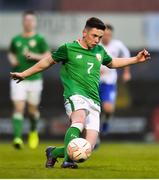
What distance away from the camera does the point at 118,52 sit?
1891cm

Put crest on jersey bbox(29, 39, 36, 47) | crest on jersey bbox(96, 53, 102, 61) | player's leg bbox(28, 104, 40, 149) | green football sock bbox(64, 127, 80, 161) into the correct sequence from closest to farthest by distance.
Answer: green football sock bbox(64, 127, 80, 161), crest on jersey bbox(96, 53, 102, 61), crest on jersey bbox(29, 39, 36, 47), player's leg bbox(28, 104, 40, 149)

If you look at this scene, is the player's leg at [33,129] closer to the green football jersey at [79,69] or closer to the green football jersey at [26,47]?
the green football jersey at [26,47]

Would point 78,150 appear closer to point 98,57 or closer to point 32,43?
point 98,57

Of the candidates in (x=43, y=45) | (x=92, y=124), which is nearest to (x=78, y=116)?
(x=92, y=124)

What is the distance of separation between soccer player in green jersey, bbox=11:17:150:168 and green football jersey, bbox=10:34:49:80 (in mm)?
7029

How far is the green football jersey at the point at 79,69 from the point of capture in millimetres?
11766

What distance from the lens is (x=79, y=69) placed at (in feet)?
38.8

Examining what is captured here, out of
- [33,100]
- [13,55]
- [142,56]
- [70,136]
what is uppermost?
[142,56]

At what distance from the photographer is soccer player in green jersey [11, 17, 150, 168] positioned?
1165 cm

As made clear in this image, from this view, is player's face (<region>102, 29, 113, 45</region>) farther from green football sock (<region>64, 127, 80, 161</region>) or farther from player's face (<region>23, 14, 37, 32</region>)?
green football sock (<region>64, 127, 80, 161</region>)

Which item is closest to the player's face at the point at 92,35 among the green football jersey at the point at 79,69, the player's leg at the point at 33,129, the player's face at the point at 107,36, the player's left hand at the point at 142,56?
the green football jersey at the point at 79,69

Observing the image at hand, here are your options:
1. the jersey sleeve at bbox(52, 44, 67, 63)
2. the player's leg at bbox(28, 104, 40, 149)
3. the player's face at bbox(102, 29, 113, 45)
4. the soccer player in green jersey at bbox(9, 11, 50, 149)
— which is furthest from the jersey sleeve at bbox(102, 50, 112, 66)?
the player's leg at bbox(28, 104, 40, 149)

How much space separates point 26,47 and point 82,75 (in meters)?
7.44

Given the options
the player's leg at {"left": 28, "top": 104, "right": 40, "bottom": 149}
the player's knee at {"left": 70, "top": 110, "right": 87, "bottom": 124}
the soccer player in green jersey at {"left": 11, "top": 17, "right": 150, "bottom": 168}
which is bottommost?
the player's leg at {"left": 28, "top": 104, "right": 40, "bottom": 149}
